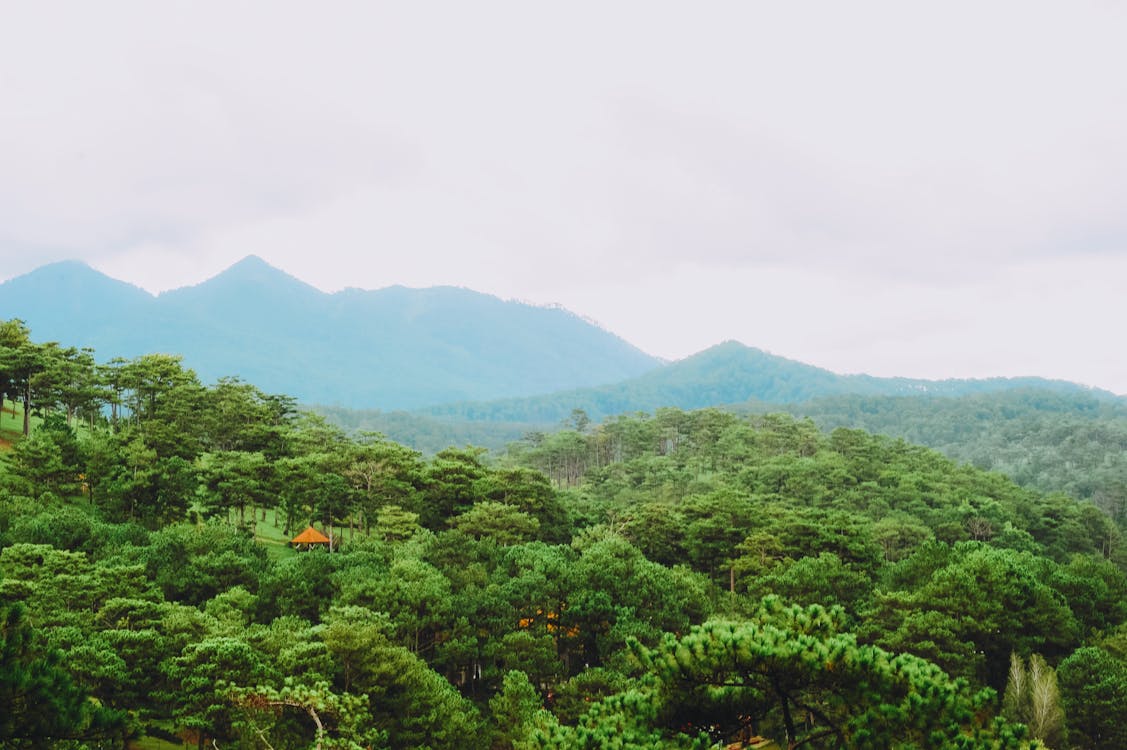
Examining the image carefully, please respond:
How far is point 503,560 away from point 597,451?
191 ft

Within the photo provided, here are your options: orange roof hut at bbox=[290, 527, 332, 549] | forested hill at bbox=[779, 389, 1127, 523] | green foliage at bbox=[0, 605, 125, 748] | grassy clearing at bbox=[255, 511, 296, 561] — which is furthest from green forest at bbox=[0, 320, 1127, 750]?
forested hill at bbox=[779, 389, 1127, 523]

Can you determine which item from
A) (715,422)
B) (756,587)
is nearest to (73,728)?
(756,587)

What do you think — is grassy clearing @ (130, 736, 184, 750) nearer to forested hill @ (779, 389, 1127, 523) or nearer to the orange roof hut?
the orange roof hut

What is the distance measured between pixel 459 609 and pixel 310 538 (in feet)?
39.4

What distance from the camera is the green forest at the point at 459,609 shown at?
10227 millimetres

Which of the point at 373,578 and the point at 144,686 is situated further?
the point at 373,578

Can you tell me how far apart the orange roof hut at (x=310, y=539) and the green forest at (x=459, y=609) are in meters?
0.51

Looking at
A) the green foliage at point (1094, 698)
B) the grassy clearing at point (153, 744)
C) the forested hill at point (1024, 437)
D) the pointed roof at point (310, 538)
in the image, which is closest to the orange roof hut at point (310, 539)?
the pointed roof at point (310, 538)

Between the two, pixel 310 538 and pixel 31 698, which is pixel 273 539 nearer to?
pixel 310 538

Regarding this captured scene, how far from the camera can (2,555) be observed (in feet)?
66.9

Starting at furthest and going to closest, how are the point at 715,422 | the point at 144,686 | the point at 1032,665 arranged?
the point at 715,422
the point at 1032,665
the point at 144,686

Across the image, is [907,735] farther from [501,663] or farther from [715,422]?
[715,422]

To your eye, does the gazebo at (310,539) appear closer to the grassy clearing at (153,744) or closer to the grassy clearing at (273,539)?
the grassy clearing at (273,539)

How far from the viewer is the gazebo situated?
106ft
